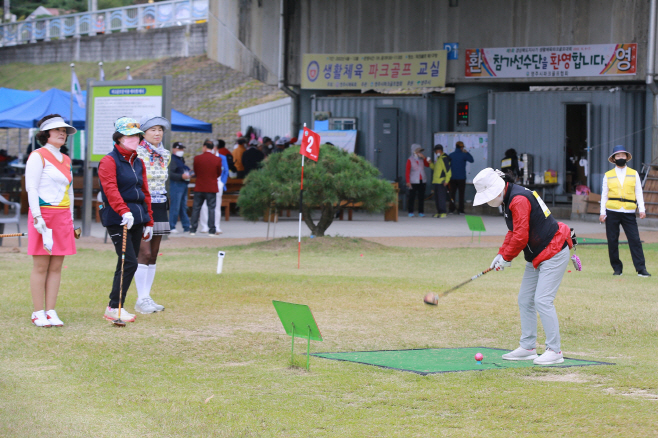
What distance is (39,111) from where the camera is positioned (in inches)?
798

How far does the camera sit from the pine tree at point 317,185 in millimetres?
14977

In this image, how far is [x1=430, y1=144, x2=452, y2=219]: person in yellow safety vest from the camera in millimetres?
23062

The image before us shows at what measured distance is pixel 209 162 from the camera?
1730cm

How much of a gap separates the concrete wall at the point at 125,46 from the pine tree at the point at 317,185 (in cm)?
3693

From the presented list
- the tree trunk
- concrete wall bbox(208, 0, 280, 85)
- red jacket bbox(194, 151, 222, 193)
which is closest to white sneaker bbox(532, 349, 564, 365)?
the tree trunk

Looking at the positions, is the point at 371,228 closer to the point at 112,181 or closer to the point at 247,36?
the point at 247,36

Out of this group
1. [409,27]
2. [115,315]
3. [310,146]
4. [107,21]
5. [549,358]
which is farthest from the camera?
[107,21]

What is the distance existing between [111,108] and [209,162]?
86.2 inches

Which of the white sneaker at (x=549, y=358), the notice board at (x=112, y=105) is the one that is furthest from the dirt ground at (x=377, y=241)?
the white sneaker at (x=549, y=358)

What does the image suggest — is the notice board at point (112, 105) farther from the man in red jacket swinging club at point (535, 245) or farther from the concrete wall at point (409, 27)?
the man in red jacket swinging club at point (535, 245)

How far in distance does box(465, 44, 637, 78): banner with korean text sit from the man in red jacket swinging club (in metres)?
17.6

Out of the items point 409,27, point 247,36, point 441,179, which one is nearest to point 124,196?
point 441,179

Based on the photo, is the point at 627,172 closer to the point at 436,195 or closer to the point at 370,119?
the point at 436,195

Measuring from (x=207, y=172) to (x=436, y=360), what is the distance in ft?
37.9
